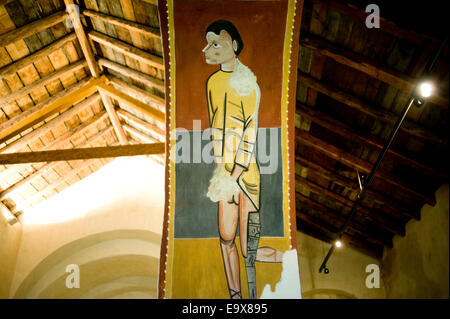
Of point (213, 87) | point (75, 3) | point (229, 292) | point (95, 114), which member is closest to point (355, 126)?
point (213, 87)

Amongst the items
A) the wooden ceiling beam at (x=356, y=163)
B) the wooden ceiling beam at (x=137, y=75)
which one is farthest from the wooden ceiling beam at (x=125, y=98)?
the wooden ceiling beam at (x=356, y=163)

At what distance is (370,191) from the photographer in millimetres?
7367

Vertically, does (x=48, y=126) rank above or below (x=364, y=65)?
above

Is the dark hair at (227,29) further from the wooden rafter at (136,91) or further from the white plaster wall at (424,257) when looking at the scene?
the white plaster wall at (424,257)

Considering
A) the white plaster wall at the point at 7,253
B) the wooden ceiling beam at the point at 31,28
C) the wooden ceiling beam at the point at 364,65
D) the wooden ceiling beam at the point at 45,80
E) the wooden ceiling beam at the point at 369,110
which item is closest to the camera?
the wooden ceiling beam at the point at 364,65

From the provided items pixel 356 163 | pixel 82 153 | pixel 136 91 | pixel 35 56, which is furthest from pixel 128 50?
pixel 356 163

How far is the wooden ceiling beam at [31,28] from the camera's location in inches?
224

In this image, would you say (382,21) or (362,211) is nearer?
(382,21)

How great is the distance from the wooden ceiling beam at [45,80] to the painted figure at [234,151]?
4.42 m

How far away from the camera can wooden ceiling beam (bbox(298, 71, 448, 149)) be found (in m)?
5.22

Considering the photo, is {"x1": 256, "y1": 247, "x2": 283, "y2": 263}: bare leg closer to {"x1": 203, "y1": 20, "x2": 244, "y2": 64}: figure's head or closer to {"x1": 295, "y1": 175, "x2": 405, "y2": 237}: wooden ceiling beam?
{"x1": 203, "y1": 20, "x2": 244, "y2": 64}: figure's head

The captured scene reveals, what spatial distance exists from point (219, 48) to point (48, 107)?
4.99m

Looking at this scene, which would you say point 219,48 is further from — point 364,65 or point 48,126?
point 48,126

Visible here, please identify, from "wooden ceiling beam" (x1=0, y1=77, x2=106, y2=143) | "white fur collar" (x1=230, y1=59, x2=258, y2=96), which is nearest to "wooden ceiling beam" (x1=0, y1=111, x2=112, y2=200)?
"wooden ceiling beam" (x1=0, y1=77, x2=106, y2=143)
